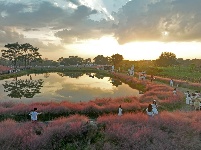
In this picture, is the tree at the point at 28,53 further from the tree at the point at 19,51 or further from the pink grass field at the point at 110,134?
the pink grass field at the point at 110,134

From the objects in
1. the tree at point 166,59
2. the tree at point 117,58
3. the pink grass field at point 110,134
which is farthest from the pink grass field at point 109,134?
the tree at point 166,59

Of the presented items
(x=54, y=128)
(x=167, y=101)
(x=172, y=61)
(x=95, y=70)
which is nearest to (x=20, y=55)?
(x=95, y=70)

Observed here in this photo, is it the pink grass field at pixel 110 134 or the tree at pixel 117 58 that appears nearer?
the pink grass field at pixel 110 134

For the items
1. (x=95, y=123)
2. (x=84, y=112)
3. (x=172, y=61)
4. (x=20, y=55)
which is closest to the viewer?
(x=95, y=123)

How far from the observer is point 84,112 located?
2533cm

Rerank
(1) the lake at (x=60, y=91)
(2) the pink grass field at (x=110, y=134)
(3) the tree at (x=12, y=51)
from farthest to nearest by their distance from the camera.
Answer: (3) the tree at (x=12, y=51) → (1) the lake at (x=60, y=91) → (2) the pink grass field at (x=110, y=134)

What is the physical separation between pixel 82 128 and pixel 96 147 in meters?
2.41

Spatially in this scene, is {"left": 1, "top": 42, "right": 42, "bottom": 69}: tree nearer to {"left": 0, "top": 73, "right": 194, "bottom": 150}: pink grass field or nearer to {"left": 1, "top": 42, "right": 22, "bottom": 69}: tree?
{"left": 1, "top": 42, "right": 22, "bottom": 69}: tree

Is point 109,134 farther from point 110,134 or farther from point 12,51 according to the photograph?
point 12,51

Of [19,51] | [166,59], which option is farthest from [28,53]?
[166,59]

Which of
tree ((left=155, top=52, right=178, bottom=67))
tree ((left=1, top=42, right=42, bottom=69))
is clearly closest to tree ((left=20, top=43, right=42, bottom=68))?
tree ((left=1, top=42, right=42, bottom=69))

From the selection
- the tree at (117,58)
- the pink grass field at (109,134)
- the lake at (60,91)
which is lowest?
the lake at (60,91)

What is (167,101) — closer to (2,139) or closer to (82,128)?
(82,128)

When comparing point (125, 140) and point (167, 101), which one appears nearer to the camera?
point (125, 140)
